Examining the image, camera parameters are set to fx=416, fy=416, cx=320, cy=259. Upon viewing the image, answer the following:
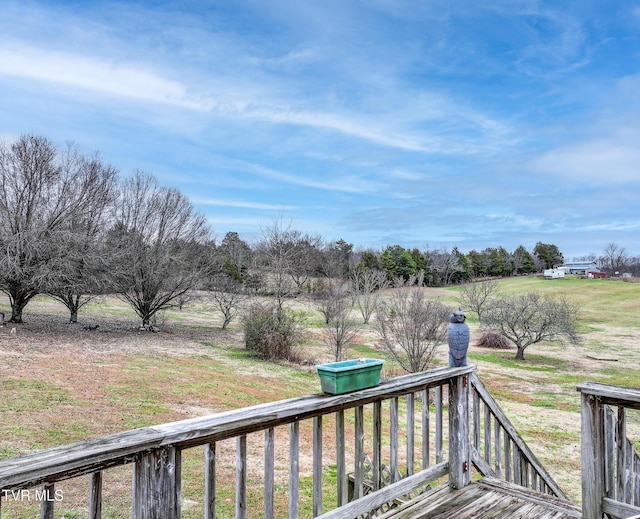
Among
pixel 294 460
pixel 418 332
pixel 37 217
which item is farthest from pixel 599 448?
pixel 37 217

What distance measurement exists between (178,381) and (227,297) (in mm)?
12760

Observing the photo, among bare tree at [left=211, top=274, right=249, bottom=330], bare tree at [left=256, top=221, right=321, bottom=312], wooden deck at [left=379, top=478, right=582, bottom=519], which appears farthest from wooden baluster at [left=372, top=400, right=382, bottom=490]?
bare tree at [left=211, top=274, right=249, bottom=330]

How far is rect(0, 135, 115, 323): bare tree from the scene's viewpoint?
15.5 meters

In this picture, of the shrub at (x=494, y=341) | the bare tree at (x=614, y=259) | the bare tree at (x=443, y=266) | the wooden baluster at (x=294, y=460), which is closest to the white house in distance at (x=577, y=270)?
the bare tree at (x=614, y=259)

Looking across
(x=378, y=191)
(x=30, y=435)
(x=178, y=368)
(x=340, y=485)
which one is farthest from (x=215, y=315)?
(x=340, y=485)

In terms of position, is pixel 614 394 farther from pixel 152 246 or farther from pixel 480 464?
pixel 152 246

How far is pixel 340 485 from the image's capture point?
2391 mm

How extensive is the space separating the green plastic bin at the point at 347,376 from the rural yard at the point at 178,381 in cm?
344

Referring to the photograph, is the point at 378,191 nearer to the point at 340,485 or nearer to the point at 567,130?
the point at 567,130

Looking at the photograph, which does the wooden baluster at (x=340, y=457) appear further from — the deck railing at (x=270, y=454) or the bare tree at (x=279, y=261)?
the bare tree at (x=279, y=261)

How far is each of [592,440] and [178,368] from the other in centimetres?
1190

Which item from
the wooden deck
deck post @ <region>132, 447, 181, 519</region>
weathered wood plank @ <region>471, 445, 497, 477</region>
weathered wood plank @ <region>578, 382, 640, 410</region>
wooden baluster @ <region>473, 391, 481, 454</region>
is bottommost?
the wooden deck

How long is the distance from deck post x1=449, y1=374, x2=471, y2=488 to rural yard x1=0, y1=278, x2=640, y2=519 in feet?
10.3

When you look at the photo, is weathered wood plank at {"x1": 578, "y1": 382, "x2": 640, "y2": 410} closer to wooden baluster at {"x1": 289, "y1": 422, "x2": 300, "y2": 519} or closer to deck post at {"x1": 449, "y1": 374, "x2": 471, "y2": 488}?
deck post at {"x1": 449, "y1": 374, "x2": 471, "y2": 488}
